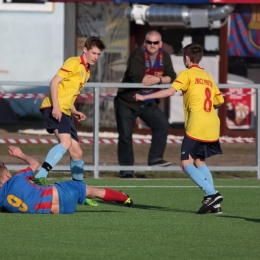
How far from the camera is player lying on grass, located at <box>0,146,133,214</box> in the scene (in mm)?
8719

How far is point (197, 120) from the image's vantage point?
31.2 feet

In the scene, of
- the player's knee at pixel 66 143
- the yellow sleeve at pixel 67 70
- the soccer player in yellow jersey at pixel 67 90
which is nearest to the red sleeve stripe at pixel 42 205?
the soccer player in yellow jersey at pixel 67 90

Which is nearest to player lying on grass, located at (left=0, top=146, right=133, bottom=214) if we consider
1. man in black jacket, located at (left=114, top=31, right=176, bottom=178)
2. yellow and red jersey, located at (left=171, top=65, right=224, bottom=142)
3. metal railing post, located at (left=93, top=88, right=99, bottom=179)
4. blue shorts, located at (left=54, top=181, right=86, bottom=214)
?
blue shorts, located at (left=54, top=181, right=86, bottom=214)

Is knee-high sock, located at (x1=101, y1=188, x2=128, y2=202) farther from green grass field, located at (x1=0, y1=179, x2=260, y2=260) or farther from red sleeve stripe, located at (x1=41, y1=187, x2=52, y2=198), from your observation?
red sleeve stripe, located at (x1=41, y1=187, x2=52, y2=198)

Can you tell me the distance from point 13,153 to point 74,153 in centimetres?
197

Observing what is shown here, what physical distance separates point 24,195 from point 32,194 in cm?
7

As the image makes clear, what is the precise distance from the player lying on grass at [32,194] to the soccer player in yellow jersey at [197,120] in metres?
1.09

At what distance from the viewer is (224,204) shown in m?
10.5

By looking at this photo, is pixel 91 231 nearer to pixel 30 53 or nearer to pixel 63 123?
pixel 63 123

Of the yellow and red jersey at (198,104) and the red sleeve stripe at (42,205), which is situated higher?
the yellow and red jersey at (198,104)

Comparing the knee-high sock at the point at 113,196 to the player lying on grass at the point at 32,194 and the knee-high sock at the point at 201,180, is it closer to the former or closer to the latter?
the player lying on grass at the point at 32,194

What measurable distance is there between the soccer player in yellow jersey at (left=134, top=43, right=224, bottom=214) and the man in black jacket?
3.93m

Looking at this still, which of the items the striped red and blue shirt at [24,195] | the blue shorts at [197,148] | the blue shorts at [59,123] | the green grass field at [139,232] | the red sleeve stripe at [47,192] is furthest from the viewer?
the blue shorts at [59,123]

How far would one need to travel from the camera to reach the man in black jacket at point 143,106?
13695 mm
